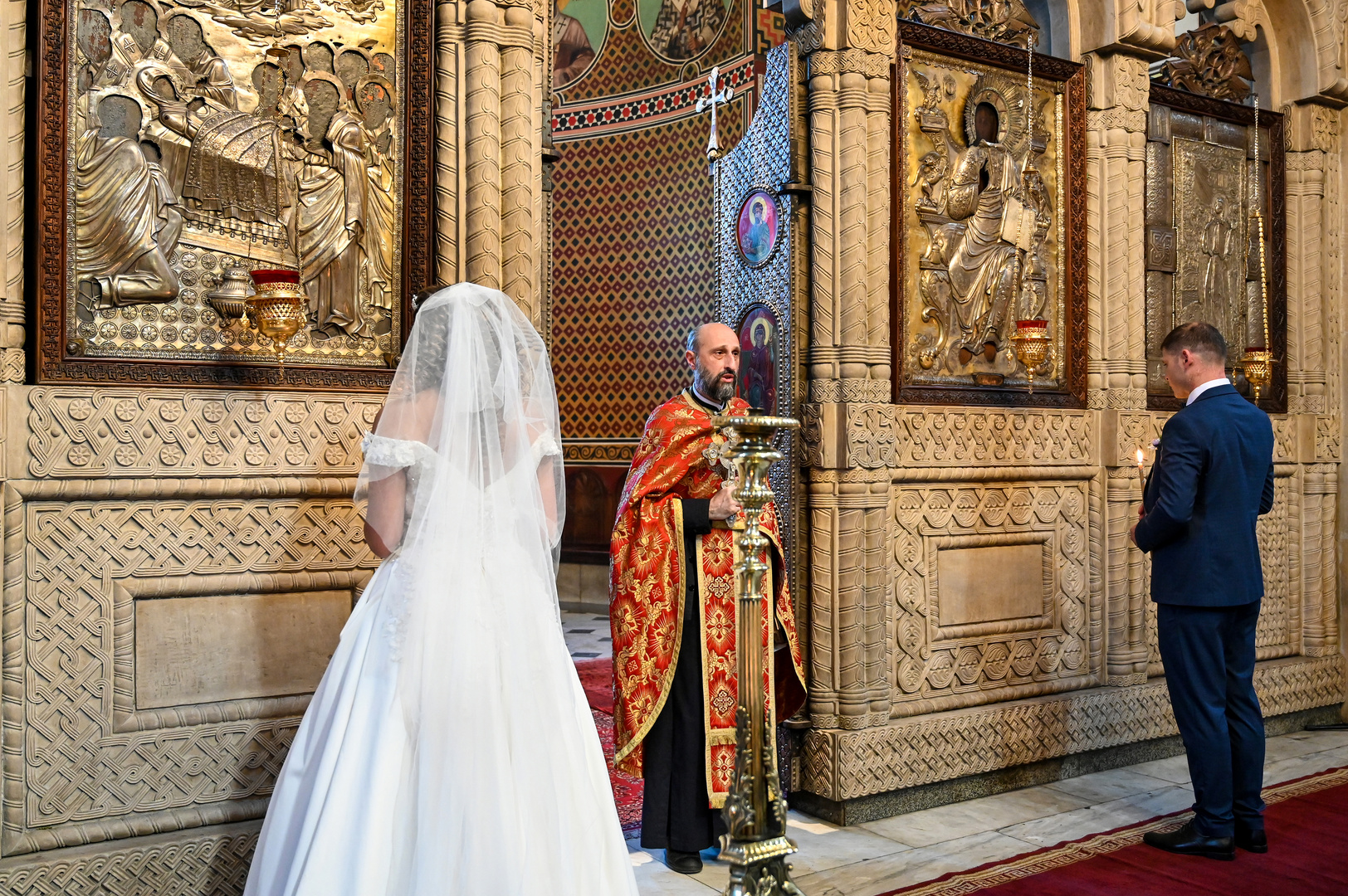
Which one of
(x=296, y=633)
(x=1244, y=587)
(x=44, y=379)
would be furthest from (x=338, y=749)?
(x=1244, y=587)

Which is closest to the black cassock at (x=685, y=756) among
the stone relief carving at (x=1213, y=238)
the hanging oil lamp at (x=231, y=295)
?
the hanging oil lamp at (x=231, y=295)

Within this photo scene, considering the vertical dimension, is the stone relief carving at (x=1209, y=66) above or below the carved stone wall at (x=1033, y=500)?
above

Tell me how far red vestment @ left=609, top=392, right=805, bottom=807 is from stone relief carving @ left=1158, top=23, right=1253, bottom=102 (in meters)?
3.79

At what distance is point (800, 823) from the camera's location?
485 cm

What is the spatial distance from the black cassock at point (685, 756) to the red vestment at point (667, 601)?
0.03m

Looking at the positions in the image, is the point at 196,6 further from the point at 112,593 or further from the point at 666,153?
the point at 666,153

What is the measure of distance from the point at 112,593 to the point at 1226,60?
6.43 m

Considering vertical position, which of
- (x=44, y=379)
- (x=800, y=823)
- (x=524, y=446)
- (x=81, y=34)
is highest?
(x=81, y=34)

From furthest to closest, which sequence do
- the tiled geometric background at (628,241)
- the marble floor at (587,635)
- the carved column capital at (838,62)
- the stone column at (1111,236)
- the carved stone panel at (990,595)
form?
the tiled geometric background at (628,241) → the marble floor at (587,635) → the stone column at (1111,236) → the carved stone panel at (990,595) → the carved column capital at (838,62)

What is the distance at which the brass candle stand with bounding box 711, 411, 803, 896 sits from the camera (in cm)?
240

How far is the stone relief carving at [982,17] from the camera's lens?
5402 mm

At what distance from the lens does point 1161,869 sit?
4.25m

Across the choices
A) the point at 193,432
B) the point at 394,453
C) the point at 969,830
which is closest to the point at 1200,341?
the point at 969,830

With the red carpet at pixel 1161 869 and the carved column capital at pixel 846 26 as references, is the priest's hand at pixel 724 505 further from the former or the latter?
the carved column capital at pixel 846 26
